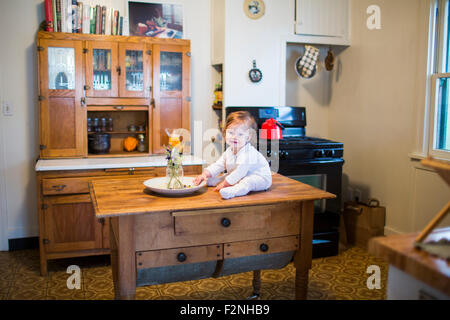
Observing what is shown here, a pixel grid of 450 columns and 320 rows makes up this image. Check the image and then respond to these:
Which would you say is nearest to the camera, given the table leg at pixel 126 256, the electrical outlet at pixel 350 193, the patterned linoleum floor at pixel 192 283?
the table leg at pixel 126 256

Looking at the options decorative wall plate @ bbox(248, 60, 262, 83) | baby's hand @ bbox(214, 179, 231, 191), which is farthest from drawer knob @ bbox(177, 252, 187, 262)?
decorative wall plate @ bbox(248, 60, 262, 83)

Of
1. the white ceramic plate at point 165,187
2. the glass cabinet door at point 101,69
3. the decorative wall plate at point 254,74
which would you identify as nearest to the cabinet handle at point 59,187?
the glass cabinet door at point 101,69

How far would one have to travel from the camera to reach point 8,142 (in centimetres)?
381

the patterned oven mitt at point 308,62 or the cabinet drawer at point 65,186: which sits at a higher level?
the patterned oven mitt at point 308,62

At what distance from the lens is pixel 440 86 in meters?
3.44

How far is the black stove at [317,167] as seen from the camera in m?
3.58

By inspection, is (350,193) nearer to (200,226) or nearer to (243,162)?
(243,162)

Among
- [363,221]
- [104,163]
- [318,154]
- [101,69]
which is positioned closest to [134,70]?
[101,69]

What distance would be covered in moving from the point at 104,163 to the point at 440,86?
2.87 metres

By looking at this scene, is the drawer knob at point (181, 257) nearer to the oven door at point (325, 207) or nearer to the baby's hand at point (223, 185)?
the baby's hand at point (223, 185)

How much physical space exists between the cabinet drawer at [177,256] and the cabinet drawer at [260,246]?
55 mm

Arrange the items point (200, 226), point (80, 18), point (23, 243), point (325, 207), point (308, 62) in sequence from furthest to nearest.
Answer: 1. point (308, 62)
2. point (23, 243)
3. point (325, 207)
4. point (80, 18)
5. point (200, 226)

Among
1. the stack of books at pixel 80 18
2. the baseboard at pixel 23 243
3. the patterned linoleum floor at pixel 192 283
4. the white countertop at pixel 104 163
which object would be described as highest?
the stack of books at pixel 80 18
